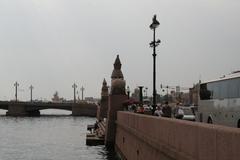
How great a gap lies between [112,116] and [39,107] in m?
120

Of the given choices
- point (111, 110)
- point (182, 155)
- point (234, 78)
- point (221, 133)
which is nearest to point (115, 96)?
point (111, 110)

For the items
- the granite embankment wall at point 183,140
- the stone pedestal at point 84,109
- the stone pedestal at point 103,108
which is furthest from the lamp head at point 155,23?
the stone pedestal at point 84,109

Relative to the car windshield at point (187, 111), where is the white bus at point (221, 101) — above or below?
above

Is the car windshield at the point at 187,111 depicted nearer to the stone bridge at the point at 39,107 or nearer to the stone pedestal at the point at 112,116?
the stone pedestal at the point at 112,116

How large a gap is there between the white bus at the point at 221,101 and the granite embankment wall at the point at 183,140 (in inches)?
113

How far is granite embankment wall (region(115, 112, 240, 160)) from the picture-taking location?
9.01 metres

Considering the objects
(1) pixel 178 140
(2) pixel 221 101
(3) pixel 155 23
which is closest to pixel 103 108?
(3) pixel 155 23

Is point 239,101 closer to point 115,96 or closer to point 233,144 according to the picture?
point 233,144

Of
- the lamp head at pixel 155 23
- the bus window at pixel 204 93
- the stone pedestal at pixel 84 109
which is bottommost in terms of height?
the stone pedestal at pixel 84 109

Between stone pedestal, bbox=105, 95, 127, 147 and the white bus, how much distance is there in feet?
49.5

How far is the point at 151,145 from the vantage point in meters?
17.1

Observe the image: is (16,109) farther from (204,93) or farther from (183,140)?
(183,140)

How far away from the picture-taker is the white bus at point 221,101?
1841 cm

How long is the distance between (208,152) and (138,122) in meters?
12.5
